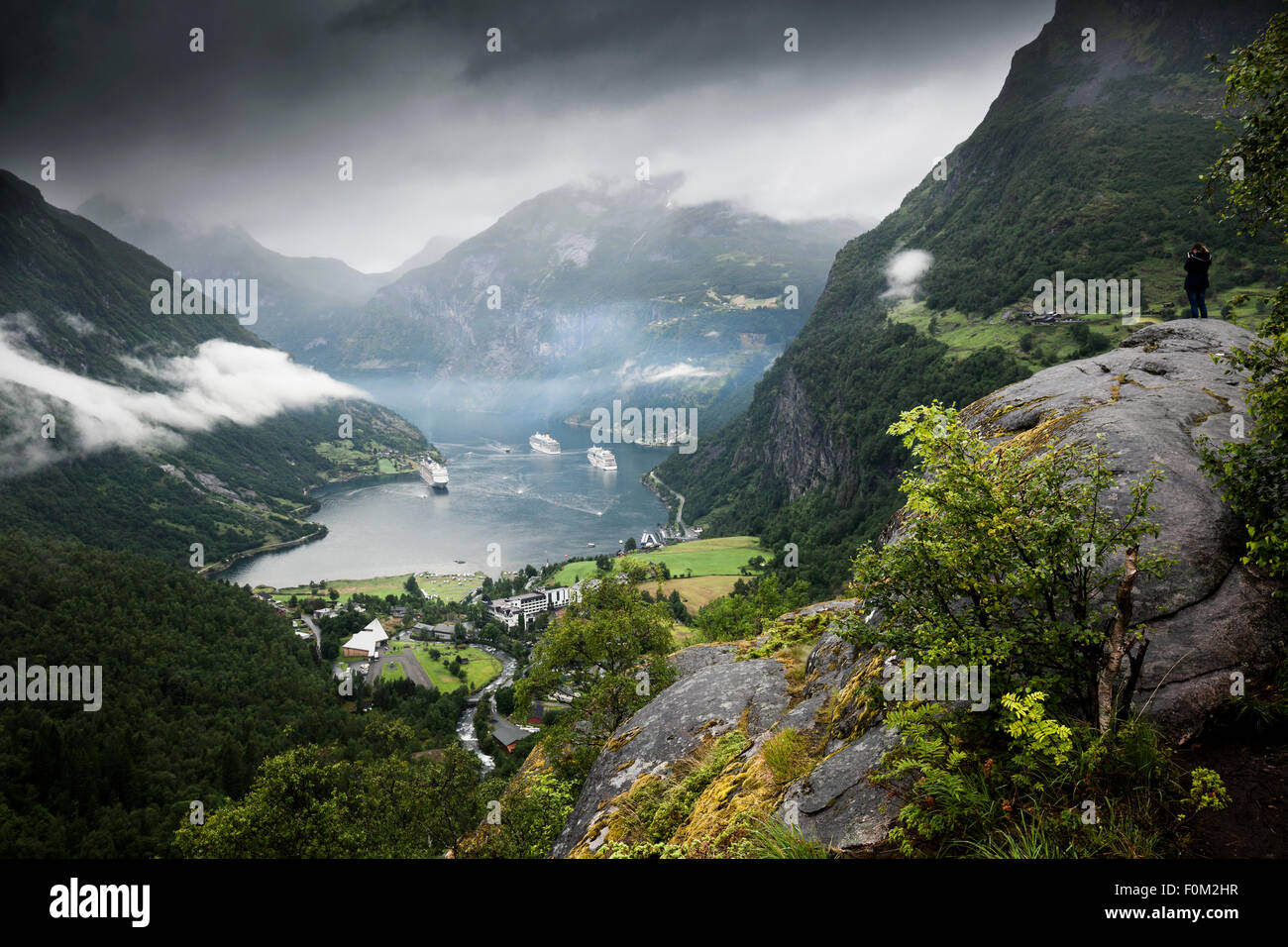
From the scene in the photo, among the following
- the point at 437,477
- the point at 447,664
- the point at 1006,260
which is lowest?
the point at 447,664

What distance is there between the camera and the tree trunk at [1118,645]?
4.05m

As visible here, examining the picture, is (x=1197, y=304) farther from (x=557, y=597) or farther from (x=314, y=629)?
(x=314, y=629)

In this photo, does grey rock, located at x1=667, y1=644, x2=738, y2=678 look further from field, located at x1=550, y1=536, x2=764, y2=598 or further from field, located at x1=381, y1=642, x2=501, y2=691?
field, located at x1=550, y1=536, x2=764, y2=598

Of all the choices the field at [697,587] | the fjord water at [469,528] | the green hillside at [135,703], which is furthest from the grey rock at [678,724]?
the fjord water at [469,528]

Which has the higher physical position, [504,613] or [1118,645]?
[1118,645]

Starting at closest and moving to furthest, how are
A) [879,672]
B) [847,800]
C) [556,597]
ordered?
1. [847,800]
2. [879,672]
3. [556,597]

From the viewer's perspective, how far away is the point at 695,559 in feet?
322

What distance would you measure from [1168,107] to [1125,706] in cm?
16941

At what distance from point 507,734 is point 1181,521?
208 ft

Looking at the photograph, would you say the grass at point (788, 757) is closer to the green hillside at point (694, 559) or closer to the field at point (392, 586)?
the green hillside at point (694, 559)

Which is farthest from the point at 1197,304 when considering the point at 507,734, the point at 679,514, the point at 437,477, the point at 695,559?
the point at 437,477

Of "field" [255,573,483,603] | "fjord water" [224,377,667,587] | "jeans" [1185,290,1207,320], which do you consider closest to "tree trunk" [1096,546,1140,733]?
"jeans" [1185,290,1207,320]

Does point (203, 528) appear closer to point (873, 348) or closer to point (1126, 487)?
point (873, 348)
